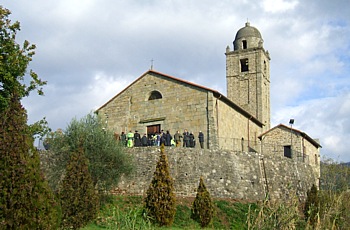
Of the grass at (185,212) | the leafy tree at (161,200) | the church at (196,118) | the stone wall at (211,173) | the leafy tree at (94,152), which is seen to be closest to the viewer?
the leafy tree at (161,200)

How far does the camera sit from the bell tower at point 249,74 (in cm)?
4516

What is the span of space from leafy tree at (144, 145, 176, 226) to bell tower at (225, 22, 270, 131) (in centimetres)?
2296

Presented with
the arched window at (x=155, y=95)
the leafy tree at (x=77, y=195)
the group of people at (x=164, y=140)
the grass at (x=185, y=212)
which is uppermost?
the arched window at (x=155, y=95)

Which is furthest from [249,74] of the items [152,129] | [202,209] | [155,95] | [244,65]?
[202,209]

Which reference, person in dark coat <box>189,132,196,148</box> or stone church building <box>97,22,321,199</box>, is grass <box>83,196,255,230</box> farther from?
stone church building <box>97,22,321,199</box>

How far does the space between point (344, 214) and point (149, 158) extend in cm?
1404

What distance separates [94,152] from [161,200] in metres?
4.20

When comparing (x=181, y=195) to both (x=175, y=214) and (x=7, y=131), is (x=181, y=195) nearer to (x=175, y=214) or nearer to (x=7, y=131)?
(x=175, y=214)

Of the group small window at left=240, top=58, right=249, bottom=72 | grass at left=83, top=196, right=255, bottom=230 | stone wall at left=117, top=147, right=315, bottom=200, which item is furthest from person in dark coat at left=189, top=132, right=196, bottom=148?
small window at left=240, top=58, right=249, bottom=72

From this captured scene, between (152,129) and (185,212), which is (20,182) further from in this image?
(152,129)

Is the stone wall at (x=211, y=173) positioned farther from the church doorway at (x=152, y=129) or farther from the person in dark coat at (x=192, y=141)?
the church doorway at (x=152, y=129)

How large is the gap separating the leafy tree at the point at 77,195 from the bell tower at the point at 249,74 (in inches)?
1074

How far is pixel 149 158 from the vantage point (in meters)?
27.3

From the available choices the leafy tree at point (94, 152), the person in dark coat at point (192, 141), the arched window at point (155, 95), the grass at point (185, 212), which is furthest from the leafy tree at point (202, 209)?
the arched window at point (155, 95)
